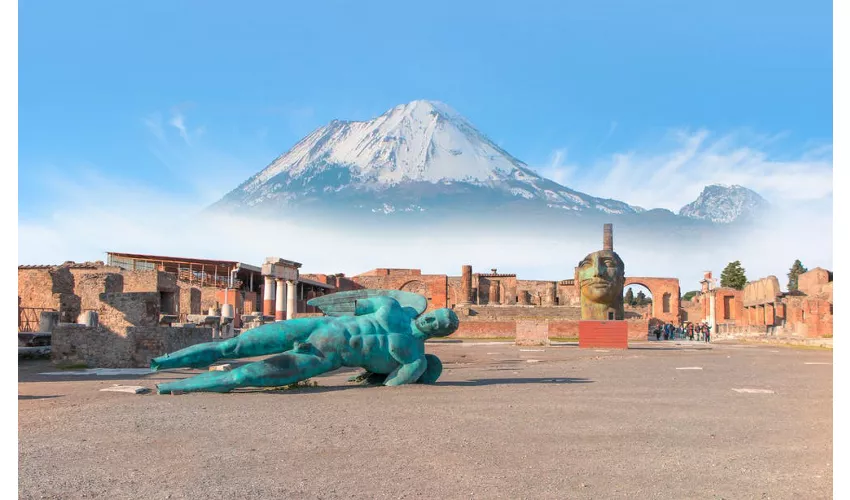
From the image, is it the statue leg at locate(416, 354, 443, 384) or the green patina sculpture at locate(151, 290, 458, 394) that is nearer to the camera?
the green patina sculpture at locate(151, 290, 458, 394)

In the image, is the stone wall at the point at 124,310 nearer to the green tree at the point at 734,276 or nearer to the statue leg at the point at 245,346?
the statue leg at the point at 245,346

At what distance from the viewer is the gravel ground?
4.10m

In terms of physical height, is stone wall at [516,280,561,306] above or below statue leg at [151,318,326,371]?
below

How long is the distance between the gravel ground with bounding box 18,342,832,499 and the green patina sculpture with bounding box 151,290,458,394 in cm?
31

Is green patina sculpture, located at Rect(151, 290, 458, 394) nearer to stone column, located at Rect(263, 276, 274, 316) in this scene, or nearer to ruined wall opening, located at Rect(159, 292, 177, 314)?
ruined wall opening, located at Rect(159, 292, 177, 314)

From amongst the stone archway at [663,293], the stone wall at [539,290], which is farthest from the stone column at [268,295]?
the stone archway at [663,293]

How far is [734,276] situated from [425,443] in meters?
73.6

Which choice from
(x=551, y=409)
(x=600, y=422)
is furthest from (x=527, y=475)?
(x=551, y=409)

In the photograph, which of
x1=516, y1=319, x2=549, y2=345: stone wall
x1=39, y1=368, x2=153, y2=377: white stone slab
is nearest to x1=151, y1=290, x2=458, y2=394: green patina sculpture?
x1=39, y1=368, x2=153, y2=377: white stone slab

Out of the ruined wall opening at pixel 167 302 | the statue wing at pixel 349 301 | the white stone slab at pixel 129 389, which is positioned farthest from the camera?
the ruined wall opening at pixel 167 302

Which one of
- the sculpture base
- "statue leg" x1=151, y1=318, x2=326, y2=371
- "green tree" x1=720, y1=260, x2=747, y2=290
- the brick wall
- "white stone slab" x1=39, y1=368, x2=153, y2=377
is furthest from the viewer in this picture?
"green tree" x1=720, y1=260, x2=747, y2=290

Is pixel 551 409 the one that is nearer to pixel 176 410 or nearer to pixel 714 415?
pixel 714 415

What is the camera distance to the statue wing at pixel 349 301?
32.0 ft

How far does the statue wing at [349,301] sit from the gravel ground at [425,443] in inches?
43.3
